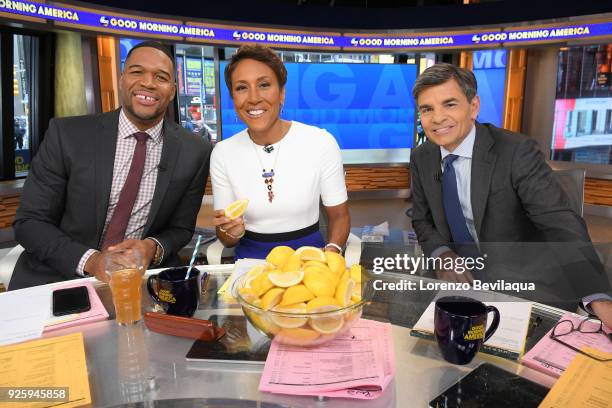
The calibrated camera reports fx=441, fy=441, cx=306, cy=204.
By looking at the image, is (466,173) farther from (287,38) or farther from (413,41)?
(413,41)

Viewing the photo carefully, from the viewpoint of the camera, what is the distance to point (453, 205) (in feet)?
6.27

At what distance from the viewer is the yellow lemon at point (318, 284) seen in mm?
876

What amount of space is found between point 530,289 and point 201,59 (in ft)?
21.7

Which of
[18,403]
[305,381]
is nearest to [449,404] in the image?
[305,381]

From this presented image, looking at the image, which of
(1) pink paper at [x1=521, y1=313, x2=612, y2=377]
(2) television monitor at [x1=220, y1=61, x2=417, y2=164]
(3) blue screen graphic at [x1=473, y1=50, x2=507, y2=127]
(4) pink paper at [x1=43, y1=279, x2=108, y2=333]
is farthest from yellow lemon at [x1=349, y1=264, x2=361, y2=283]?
(3) blue screen graphic at [x1=473, y1=50, x2=507, y2=127]

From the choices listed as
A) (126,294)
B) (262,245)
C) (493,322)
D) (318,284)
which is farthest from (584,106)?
(126,294)

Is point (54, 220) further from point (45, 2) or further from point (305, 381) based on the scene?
point (45, 2)

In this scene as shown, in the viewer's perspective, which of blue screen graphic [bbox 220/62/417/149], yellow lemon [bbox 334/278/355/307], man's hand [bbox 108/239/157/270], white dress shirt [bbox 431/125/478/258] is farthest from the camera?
blue screen graphic [bbox 220/62/417/149]

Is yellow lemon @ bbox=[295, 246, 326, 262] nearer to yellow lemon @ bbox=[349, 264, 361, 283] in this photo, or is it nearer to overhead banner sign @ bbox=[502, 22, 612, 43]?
yellow lemon @ bbox=[349, 264, 361, 283]

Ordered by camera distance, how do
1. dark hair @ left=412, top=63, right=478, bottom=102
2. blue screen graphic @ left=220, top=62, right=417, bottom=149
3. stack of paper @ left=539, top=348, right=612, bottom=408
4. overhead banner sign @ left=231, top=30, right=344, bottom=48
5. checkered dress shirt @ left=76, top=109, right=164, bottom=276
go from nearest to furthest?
stack of paper @ left=539, top=348, right=612, bottom=408 → dark hair @ left=412, top=63, right=478, bottom=102 → checkered dress shirt @ left=76, top=109, right=164, bottom=276 → overhead banner sign @ left=231, top=30, right=344, bottom=48 → blue screen graphic @ left=220, top=62, right=417, bottom=149

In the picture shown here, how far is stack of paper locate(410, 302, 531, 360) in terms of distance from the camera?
3.19 ft

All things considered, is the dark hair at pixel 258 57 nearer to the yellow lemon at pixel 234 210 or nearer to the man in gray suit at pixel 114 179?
the man in gray suit at pixel 114 179

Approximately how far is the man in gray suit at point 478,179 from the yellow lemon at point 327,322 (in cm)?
87

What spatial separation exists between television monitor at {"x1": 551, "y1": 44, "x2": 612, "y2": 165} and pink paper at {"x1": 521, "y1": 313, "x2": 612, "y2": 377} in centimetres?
638
